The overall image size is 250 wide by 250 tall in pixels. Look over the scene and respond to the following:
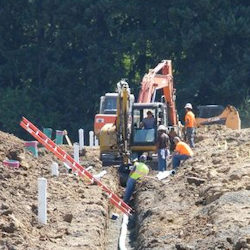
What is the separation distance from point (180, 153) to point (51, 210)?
32.3ft

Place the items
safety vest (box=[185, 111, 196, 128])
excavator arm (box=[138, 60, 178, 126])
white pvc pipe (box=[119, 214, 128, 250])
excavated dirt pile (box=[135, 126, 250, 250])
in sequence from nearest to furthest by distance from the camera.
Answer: excavated dirt pile (box=[135, 126, 250, 250])
white pvc pipe (box=[119, 214, 128, 250])
excavator arm (box=[138, 60, 178, 126])
safety vest (box=[185, 111, 196, 128])

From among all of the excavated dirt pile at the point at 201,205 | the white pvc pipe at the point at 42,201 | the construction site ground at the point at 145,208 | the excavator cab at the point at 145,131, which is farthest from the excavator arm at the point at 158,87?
the white pvc pipe at the point at 42,201

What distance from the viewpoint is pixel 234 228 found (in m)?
16.2

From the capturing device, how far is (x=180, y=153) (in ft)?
96.0

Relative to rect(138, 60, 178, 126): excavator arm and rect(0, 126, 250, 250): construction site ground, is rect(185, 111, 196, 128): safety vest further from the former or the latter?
rect(0, 126, 250, 250): construction site ground

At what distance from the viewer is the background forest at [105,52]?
49.0 meters

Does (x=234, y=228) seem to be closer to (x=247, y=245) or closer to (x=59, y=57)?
(x=247, y=245)

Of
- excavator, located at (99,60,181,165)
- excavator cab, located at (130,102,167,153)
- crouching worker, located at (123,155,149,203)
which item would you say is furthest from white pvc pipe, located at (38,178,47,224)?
excavator cab, located at (130,102,167,153)

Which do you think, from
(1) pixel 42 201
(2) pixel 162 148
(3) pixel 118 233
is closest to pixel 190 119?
(2) pixel 162 148

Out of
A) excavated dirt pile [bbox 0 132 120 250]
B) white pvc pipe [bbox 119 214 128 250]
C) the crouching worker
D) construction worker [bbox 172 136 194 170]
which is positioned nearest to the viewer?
excavated dirt pile [bbox 0 132 120 250]

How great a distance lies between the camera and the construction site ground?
54.2 feet

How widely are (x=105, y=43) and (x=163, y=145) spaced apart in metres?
22.3

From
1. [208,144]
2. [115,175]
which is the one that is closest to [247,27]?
[208,144]

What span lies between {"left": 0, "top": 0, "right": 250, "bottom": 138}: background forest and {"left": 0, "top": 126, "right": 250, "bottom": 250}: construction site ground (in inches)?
784
